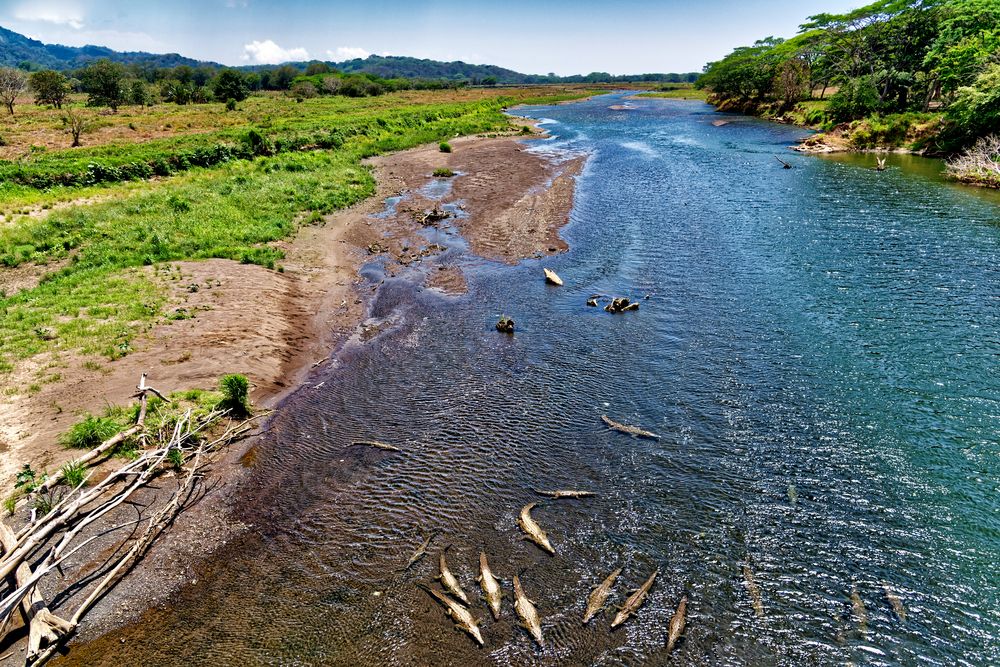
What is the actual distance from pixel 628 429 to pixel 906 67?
3287 inches

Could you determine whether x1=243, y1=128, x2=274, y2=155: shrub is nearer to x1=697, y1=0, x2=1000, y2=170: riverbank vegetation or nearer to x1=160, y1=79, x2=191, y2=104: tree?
x1=697, y1=0, x2=1000, y2=170: riverbank vegetation

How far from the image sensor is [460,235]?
3828 centimetres

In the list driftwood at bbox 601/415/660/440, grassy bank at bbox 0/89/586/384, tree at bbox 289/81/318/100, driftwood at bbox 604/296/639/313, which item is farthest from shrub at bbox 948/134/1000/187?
tree at bbox 289/81/318/100

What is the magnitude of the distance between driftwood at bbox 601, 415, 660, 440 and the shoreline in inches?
457

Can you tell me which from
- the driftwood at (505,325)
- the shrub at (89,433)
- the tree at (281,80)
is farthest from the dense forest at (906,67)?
the tree at (281,80)

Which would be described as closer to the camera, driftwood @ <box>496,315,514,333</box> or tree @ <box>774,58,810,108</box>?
driftwood @ <box>496,315,514,333</box>

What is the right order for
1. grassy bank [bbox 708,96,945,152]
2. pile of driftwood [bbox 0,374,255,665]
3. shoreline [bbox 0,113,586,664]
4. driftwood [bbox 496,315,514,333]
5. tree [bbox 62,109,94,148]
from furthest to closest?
1. tree [bbox 62,109,94,148]
2. grassy bank [bbox 708,96,945,152]
3. driftwood [bbox 496,315,514,333]
4. shoreline [bbox 0,113,586,664]
5. pile of driftwood [bbox 0,374,255,665]

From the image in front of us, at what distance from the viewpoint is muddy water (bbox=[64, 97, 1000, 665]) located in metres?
10.8

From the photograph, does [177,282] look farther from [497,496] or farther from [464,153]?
[464,153]

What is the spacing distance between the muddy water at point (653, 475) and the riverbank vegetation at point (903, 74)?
109ft

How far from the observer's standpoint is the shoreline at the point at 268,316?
13.3 meters

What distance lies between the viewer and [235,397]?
17.7 meters

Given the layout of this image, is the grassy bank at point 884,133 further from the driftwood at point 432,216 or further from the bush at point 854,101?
the driftwood at point 432,216

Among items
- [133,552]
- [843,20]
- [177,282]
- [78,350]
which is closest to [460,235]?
[177,282]
